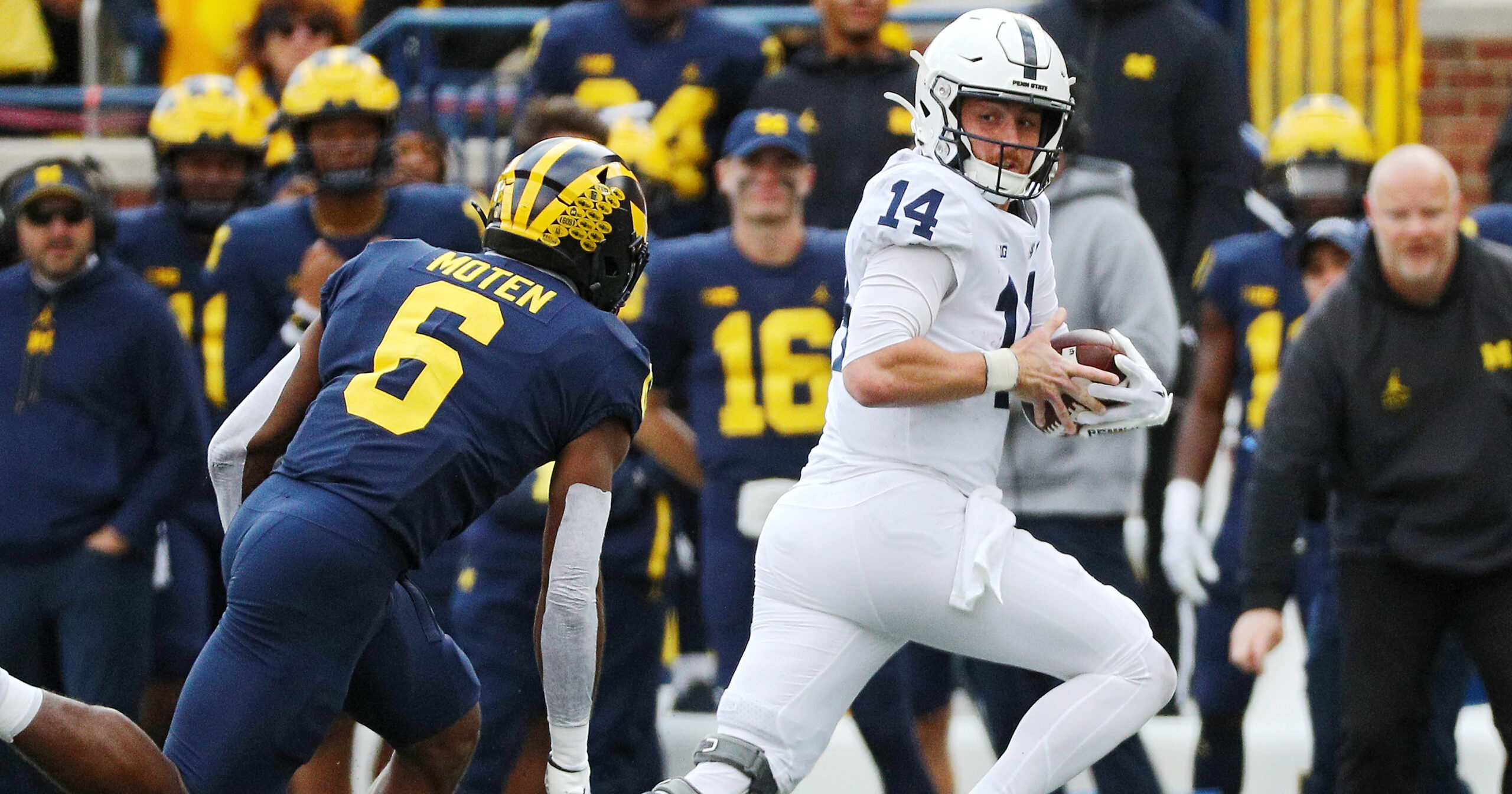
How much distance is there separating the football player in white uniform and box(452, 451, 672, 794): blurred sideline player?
1.47 meters

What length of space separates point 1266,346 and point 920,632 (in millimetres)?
2318

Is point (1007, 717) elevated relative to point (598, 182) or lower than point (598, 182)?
lower

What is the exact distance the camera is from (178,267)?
23.0 feet

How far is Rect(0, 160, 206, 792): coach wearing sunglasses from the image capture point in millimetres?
6137

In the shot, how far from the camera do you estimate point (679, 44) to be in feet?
24.5

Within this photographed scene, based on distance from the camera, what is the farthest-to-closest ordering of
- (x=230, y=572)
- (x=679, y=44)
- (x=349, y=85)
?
(x=679, y=44)
(x=349, y=85)
(x=230, y=572)

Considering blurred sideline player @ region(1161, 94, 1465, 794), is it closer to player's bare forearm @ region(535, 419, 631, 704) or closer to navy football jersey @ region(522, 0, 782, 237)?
navy football jersey @ region(522, 0, 782, 237)

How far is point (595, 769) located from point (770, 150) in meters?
1.75

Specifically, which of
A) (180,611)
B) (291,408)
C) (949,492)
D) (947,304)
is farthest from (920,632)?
(180,611)

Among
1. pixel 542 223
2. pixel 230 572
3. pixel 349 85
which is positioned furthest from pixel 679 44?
pixel 230 572

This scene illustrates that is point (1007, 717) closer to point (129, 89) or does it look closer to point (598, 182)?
point (598, 182)

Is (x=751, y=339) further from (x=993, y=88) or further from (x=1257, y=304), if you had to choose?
(x=993, y=88)

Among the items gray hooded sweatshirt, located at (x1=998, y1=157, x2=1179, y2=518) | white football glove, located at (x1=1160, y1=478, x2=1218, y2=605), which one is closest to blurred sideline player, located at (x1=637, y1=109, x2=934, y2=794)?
gray hooded sweatshirt, located at (x1=998, y1=157, x2=1179, y2=518)

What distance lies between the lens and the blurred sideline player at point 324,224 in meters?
6.31
